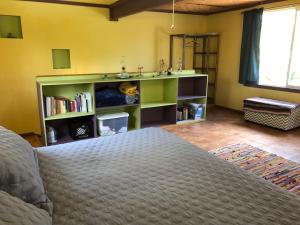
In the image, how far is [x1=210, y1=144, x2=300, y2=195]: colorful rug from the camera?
2.50 meters

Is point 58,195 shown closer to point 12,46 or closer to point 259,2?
point 12,46

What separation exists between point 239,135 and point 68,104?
2.68 m

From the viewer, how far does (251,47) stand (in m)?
4.78

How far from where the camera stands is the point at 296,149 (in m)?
3.32

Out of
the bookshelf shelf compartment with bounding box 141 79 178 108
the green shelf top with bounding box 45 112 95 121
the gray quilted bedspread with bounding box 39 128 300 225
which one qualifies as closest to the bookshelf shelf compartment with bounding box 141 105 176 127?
the bookshelf shelf compartment with bounding box 141 79 178 108

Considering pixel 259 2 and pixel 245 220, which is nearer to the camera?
pixel 245 220

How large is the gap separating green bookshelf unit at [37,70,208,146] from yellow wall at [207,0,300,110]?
115cm

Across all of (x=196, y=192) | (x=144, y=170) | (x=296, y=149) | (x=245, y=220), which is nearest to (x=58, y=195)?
(x=144, y=170)

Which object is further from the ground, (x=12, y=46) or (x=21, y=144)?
(x=12, y=46)

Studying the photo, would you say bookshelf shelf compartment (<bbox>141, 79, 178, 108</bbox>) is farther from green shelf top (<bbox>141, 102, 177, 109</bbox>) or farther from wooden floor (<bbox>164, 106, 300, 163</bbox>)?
wooden floor (<bbox>164, 106, 300, 163</bbox>)

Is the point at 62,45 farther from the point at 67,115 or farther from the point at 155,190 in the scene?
the point at 155,190

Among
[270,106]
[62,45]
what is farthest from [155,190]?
[62,45]

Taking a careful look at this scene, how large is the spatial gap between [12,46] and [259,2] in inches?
175

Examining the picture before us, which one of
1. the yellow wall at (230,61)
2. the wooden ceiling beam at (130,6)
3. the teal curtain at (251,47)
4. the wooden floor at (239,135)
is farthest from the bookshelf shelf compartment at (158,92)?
the yellow wall at (230,61)
